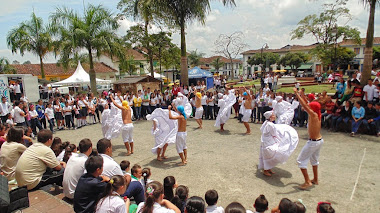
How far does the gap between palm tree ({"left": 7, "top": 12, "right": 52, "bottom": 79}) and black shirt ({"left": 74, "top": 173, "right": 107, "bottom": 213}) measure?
85.5 feet

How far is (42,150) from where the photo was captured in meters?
4.37

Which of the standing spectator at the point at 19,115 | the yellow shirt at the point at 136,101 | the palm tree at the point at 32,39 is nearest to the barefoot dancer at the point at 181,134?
the yellow shirt at the point at 136,101

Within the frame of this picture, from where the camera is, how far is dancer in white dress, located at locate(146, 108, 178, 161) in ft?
23.9

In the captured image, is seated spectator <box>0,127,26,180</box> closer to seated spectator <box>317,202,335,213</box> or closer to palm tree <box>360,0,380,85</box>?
seated spectator <box>317,202,335,213</box>

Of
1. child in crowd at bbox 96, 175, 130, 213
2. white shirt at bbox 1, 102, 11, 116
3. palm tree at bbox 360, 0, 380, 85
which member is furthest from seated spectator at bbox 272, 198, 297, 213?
white shirt at bbox 1, 102, 11, 116

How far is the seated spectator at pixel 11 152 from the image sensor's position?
473 cm

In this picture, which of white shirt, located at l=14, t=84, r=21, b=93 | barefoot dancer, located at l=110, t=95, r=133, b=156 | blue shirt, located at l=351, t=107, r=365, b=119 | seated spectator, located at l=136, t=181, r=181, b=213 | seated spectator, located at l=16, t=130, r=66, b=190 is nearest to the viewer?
seated spectator, located at l=136, t=181, r=181, b=213

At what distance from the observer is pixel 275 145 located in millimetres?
5797

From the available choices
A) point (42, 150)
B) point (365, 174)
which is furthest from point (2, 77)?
point (365, 174)

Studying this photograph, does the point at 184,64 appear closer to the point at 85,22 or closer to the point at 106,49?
the point at 106,49

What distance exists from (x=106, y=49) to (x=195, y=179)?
1558 cm

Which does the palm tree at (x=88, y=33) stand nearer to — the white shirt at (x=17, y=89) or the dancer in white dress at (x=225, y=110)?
the white shirt at (x=17, y=89)

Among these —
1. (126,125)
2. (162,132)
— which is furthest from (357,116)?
(126,125)

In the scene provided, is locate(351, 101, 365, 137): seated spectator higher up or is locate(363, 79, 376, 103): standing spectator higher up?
locate(363, 79, 376, 103): standing spectator
